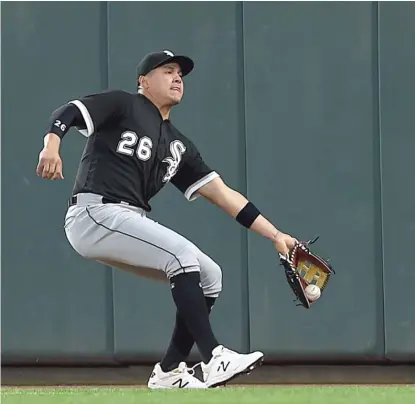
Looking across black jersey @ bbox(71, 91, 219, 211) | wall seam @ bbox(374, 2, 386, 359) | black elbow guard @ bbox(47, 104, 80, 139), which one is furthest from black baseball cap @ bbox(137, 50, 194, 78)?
wall seam @ bbox(374, 2, 386, 359)

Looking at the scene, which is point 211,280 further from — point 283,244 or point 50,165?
point 50,165

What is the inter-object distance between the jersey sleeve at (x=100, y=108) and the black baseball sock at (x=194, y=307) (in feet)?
2.01

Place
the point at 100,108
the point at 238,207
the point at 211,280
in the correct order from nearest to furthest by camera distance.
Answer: the point at 100,108 → the point at 211,280 → the point at 238,207

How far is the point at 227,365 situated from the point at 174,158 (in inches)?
34.2

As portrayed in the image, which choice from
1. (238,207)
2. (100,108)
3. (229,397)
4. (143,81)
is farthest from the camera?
(238,207)

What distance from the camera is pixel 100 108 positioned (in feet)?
12.9

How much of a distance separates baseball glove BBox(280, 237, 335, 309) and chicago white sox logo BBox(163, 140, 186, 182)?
53cm

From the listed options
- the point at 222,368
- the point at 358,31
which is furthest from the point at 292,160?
the point at 222,368

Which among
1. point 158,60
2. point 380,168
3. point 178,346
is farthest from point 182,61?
point 380,168

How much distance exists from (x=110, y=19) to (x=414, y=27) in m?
1.66

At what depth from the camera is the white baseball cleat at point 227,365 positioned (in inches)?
145

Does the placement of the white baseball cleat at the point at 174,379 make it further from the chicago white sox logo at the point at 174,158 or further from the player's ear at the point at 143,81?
the player's ear at the point at 143,81

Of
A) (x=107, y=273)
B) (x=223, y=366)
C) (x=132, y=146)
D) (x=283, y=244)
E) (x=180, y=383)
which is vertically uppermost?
(x=132, y=146)

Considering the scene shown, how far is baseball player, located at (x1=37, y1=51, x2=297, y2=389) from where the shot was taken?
3807mm
